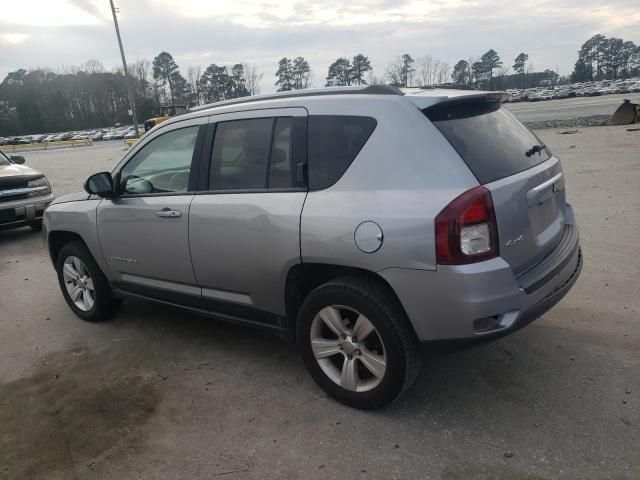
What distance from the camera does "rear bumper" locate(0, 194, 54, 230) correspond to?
8.22 metres

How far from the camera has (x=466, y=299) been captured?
8.57ft

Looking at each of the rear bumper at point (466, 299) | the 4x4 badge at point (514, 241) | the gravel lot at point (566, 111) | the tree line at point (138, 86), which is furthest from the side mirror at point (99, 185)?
the tree line at point (138, 86)

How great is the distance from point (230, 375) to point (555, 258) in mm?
2311

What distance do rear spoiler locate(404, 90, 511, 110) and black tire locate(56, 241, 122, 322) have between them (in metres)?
3.21

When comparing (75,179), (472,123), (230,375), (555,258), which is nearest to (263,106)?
(472,123)

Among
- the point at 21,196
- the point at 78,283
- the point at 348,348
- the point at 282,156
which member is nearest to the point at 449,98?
the point at 282,156

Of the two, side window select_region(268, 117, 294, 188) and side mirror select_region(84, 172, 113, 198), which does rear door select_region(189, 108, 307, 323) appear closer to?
side window select_region(268, 117, 294, 188)

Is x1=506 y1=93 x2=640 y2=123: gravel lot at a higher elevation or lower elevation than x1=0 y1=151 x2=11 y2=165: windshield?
lower

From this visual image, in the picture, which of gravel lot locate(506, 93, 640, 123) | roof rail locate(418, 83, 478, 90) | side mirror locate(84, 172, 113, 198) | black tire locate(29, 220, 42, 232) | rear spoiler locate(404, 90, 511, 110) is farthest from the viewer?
gravel lot locate(506, 93, 640, 123)

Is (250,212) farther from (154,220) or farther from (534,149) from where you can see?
(534,149)

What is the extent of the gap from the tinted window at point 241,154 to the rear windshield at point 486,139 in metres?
1.13

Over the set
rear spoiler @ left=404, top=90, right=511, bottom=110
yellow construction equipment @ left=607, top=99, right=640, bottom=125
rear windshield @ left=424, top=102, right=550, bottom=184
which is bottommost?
yellow construction equipment @ left=607, top=99, right=640, bottom=125

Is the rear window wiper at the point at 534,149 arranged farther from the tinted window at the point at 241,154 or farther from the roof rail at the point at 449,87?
the tinted window at the point at 241,154

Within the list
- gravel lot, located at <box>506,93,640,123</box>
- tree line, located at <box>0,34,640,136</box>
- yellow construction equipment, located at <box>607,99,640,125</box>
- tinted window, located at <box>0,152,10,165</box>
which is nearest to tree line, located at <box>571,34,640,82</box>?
tree line, located at <box>0,34,640,136</box>
